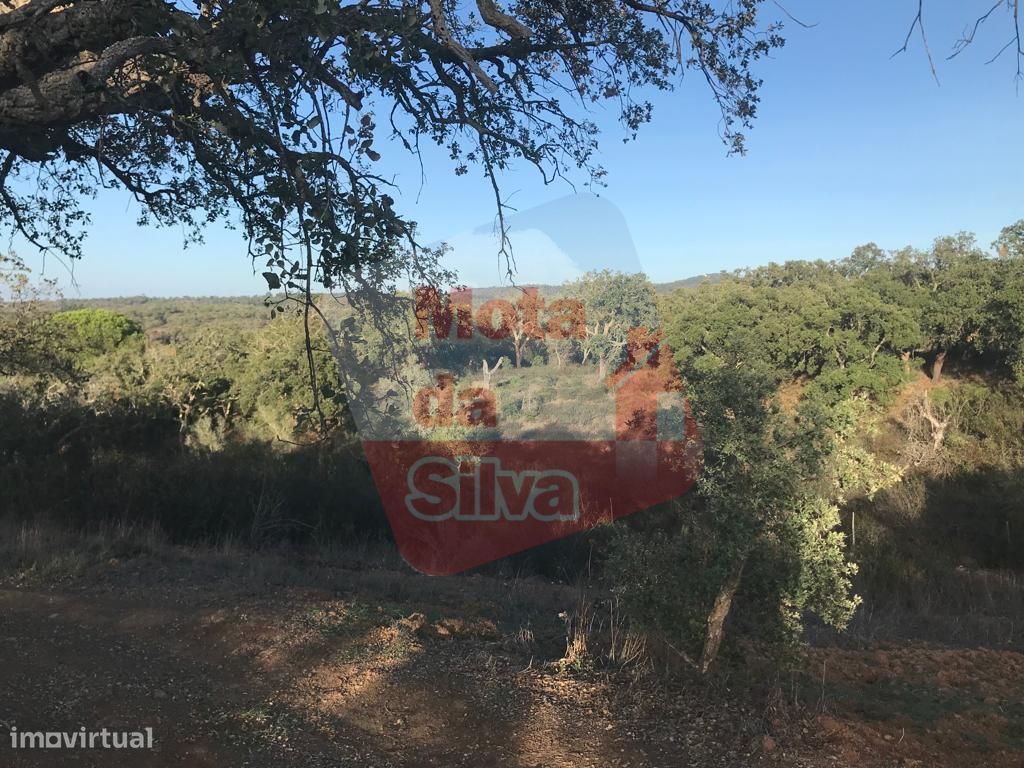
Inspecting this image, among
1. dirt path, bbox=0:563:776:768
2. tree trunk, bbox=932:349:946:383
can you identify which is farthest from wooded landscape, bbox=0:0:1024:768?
tree trunk, bbox=932:349:946:383

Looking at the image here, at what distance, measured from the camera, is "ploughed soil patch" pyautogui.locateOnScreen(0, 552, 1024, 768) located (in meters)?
2.87

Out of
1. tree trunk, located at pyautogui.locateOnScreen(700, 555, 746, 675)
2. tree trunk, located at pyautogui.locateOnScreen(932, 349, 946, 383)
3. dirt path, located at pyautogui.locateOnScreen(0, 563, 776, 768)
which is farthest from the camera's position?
tree trunk, located at pyautogui.locateOnScreen(932, 349, 946, 383)

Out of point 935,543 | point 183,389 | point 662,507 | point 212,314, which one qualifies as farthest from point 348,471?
point 212,314

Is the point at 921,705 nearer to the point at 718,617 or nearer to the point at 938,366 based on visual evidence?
the point at 718,617

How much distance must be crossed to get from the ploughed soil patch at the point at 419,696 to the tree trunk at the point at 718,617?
0.12 metres

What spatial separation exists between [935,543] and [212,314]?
137 ft

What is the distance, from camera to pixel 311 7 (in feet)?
10.3

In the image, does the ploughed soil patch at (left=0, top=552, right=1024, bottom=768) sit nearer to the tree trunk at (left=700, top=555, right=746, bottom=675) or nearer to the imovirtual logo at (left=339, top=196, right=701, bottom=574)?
the tree trunk at (left=700, top=555, right=746, bottom=675)

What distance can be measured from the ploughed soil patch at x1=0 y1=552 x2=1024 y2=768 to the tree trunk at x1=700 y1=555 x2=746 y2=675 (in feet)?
0.39

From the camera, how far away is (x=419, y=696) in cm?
338

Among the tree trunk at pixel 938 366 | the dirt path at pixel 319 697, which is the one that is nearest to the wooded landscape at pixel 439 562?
the dirt path at pixel 319 697

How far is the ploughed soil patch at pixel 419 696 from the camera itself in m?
2.87

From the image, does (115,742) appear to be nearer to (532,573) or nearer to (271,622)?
(271,622)

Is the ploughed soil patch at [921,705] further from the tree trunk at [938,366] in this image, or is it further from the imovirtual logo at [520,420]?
the tree trunk at [938,366]
